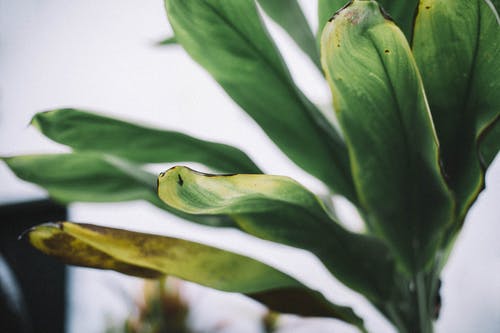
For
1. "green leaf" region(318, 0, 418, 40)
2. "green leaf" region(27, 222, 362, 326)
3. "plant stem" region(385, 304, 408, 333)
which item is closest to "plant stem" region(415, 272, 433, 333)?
"plant stem" region(385, 304, 408, 333)

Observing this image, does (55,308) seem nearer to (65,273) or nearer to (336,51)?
(65,273)

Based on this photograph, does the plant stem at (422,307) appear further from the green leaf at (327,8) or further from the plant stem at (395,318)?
the green leaf at (327,8)

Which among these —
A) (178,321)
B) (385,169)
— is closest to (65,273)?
(178,321)

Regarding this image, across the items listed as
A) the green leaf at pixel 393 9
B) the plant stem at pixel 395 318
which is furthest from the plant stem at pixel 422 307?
the green leaf at pixel 393 9

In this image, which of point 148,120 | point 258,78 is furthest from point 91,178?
point 148,120

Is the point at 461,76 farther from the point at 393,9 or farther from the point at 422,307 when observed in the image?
the point at 422,307
